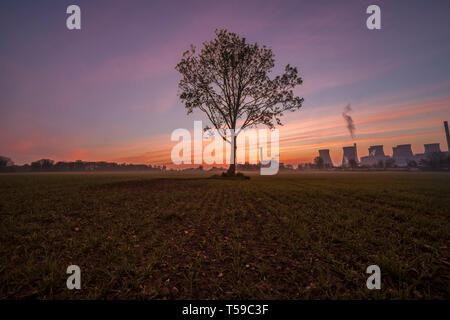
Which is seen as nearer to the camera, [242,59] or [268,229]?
[268,229]

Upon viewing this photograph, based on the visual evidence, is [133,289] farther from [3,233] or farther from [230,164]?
[230,164]

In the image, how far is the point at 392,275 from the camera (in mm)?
3969

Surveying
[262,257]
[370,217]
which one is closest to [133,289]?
[262,257]

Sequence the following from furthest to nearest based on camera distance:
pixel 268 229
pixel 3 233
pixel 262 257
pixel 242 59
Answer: pixel 242 59, pixel 268 229, pixel 3 233, pixel 262 257

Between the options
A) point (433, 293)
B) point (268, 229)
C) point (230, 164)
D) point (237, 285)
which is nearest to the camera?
point (433, 293)

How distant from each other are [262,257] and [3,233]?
8.57 meters

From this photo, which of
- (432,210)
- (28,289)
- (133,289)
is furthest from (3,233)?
(432,210)

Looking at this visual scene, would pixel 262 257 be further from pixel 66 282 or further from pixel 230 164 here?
pixel 230 164

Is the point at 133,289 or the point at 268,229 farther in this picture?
the point at 268,229

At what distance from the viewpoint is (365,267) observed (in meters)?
4.29
